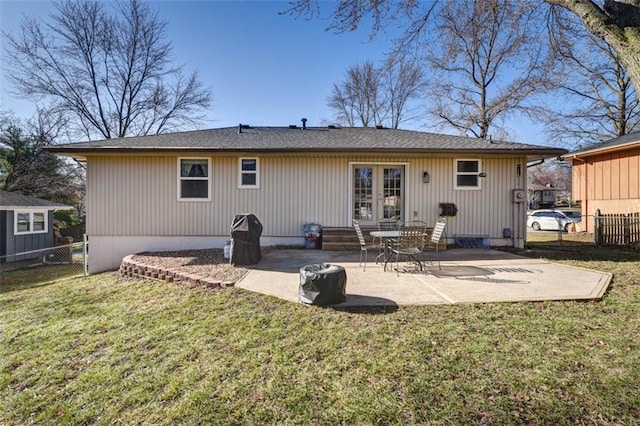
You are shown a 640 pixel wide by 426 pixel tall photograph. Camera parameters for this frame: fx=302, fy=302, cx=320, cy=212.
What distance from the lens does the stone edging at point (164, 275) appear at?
16.0ft

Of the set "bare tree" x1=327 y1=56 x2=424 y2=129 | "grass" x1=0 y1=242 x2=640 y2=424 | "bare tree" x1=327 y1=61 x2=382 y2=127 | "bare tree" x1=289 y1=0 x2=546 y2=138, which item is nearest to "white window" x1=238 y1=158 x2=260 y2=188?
"bare tree" x1=289 y1=0 x2=546 y2=138

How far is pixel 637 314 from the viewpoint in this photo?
141 inches

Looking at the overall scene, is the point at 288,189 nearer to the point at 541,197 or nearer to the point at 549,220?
the point at 549,220

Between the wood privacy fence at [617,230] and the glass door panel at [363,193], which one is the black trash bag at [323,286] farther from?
the wood privacy fence at [617,230]

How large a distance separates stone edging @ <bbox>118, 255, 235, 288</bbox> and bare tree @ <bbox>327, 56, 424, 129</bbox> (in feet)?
67.8

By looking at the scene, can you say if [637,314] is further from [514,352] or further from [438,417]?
[438,417]

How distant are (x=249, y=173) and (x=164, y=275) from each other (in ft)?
11.9

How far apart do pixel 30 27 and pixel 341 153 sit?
19716mm

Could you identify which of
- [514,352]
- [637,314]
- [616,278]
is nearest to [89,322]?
[514,352]

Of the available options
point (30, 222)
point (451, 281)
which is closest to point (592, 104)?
point (451, 281)

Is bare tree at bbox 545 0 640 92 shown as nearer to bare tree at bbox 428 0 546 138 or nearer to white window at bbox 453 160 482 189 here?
white window at bbox 453 160 482 189

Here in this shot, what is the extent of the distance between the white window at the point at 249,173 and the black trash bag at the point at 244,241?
239cm

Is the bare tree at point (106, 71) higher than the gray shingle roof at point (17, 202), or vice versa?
the bare tree at point (106, 71)

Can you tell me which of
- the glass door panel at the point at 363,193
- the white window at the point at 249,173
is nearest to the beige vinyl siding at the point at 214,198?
the white window at the point at 249,173
